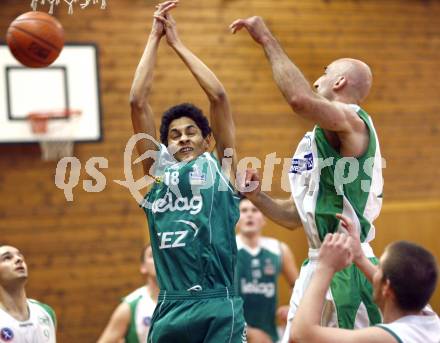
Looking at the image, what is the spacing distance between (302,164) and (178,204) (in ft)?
2.48

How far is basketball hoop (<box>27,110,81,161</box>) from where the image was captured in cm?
895

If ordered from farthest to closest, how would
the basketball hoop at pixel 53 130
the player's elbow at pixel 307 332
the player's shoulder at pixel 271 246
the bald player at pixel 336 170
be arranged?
1. the basketball hoop at pixel 53 130
2. the player's shoulder at pixel 271 246
3. the bald player at pixel 336 170
4. the player's elbow at pixel 307 332

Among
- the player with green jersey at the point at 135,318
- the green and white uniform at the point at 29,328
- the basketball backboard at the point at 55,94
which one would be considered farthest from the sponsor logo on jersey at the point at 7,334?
the basketball backboard at the point at 55,94

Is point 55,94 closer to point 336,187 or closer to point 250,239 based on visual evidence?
point 250,239

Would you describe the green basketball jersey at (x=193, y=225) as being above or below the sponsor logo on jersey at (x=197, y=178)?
below

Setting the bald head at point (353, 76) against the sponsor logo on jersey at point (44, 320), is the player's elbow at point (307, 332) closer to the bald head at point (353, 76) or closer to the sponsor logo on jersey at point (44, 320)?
the bald head at point (353, 76)

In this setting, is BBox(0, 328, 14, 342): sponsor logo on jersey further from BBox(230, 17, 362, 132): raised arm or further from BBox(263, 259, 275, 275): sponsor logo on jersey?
BBox(263, 259, 275, 275): sponsor logo on jersey

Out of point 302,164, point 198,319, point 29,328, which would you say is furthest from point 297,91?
point 29,328

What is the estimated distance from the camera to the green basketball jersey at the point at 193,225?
13.9ft

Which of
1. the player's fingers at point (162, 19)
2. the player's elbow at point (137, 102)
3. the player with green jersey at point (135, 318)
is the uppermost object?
the player's fingers at point (162, 19)

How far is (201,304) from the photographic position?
4191mm

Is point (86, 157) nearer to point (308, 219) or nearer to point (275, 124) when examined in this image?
point (275, 124)

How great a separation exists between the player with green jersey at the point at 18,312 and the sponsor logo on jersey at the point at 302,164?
8.01 feet

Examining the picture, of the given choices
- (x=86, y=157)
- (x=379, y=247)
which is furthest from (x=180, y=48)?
(x=379, y=247)
